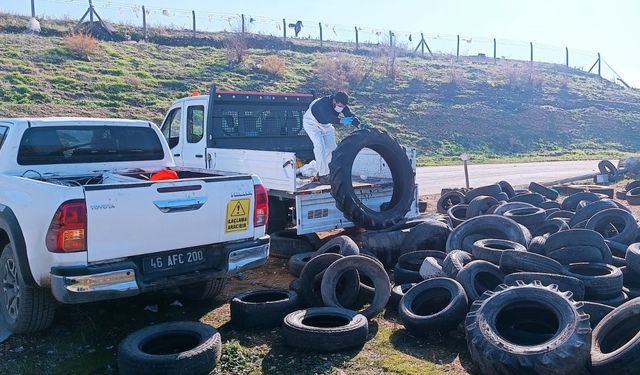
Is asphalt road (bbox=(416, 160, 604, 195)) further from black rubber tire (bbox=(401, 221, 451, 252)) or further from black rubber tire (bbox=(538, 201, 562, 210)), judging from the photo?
black rubber tire (bbox=(401, 221, 451, 252))

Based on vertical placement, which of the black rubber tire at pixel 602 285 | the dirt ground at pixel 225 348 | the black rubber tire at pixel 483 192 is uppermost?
the black rubber tire at pixel 483 192

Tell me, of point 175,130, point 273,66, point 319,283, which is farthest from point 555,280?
point 273,66

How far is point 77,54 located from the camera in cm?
2780

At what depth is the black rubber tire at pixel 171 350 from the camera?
423 cm

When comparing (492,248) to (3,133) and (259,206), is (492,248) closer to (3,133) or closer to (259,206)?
(259,206)

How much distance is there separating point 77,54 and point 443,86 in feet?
73.7

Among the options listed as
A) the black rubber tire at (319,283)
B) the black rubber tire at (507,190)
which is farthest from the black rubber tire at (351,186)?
the black rubber tire at (507,190)

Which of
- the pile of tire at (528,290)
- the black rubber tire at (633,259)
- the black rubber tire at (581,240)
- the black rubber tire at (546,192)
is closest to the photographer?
the pile of tire at (528,290)

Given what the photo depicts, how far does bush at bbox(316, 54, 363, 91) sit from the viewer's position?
108ft

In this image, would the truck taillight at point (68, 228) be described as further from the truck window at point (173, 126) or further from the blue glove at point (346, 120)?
the truck window at point (173, 126)

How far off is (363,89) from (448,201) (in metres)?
23.8

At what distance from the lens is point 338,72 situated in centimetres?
3444

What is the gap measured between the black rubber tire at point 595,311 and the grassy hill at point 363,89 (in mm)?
19568

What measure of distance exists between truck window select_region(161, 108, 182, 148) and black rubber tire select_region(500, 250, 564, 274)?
640cm
